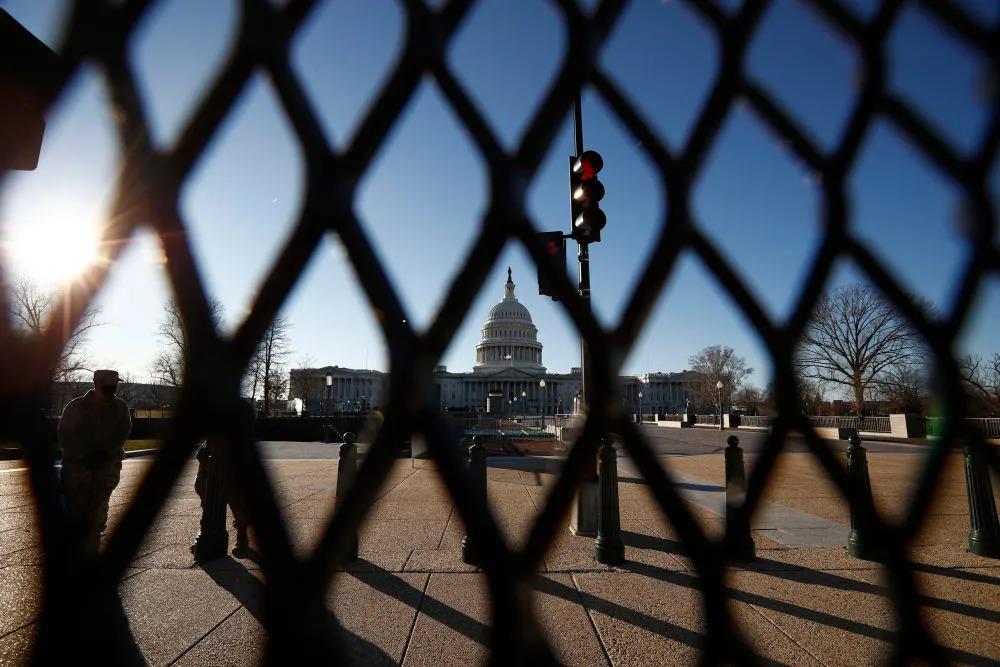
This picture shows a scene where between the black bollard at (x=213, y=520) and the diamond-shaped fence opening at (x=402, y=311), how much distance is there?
5.20 metres

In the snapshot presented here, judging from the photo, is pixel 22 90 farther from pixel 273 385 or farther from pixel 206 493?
pixel 273 385

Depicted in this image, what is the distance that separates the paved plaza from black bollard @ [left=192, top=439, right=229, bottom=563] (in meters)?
0.17

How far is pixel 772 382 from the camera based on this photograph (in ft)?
3.48

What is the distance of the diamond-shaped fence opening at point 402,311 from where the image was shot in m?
0.76

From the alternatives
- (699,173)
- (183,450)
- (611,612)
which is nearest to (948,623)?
(611,612)

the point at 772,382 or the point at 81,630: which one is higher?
the point at 772,382

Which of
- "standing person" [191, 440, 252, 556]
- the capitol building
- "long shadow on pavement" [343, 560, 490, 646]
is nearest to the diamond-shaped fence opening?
"long shadow on pavement" [343, 560, 490, 646]

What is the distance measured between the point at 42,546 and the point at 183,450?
0.23m

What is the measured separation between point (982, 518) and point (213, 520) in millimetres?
8442

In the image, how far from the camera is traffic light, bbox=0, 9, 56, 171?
896 millimetres

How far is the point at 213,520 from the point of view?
17.9 feet

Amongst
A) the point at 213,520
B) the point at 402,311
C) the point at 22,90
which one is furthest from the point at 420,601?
the point at 22,90

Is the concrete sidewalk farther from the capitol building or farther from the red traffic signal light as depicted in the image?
the capitol building

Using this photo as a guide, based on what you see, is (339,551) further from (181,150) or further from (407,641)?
(407,641)
